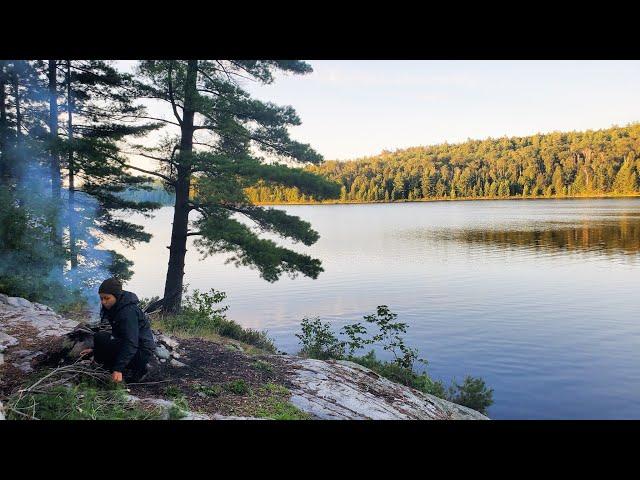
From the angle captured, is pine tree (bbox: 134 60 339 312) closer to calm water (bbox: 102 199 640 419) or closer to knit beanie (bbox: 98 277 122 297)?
calm water (bbox: 102 199 640 419)

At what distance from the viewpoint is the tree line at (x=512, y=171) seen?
338ft

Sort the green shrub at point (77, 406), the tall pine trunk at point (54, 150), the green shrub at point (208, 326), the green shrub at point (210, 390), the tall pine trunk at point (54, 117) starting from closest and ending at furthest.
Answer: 1. the green shrub at point (77, 406)
2. the green shrub at point (210, 390)
3. the green shrub at point (208, 326)
4. the tall pine trunk at point (54, 150)
5. the tall pine trunk at point (54, 117)

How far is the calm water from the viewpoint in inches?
443

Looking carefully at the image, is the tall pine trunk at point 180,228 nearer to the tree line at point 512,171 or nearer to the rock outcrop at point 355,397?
the rock outcrop at point 355,397

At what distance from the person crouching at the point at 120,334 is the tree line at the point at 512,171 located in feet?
312

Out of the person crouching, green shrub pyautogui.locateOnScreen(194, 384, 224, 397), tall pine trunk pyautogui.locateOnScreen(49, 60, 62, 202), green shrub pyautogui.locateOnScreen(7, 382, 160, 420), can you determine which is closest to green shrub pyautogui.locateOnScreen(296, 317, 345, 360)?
green shrub pyautogui.locateOnScreen(194, 384, 224, 397)

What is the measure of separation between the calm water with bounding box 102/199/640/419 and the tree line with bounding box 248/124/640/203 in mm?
69905

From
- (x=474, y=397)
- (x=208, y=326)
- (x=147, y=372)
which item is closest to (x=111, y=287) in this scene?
(x=147, y=372)

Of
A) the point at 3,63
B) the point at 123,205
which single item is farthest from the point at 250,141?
the point at 3,63

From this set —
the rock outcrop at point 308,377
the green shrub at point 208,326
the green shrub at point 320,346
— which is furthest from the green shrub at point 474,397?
the green shrub at point 208,326

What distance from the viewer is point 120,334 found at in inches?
202

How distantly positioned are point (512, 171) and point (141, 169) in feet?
365

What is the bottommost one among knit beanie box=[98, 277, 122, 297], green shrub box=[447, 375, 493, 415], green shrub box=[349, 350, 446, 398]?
green shrub box=[447, 375, 493, 415]
